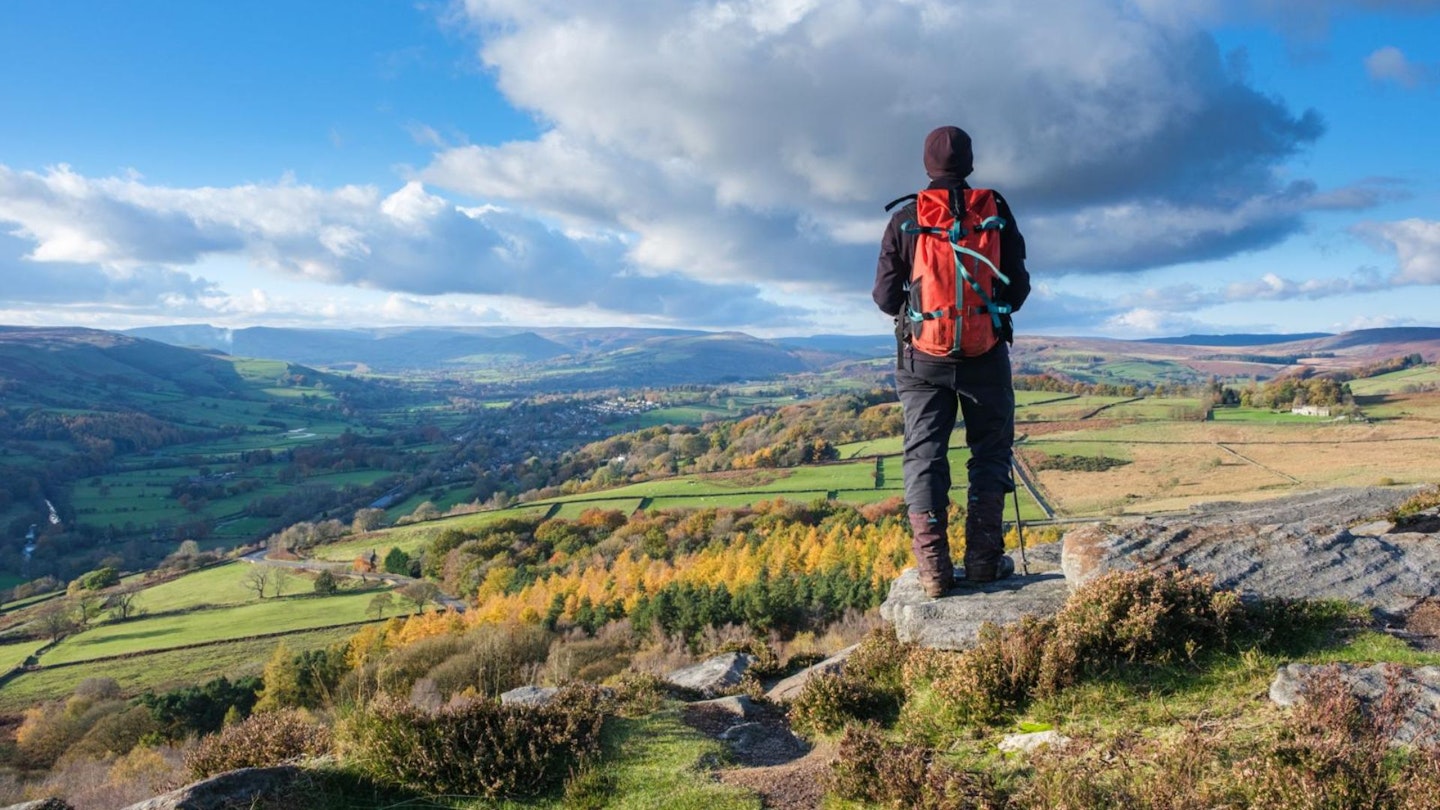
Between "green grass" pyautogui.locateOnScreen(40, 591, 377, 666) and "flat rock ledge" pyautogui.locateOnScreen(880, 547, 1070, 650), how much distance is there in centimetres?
5632

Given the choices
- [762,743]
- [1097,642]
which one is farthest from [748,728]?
[1097,642]

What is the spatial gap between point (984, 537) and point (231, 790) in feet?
24.6

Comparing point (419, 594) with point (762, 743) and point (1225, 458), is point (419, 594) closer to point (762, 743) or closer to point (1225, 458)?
point (762, 743)

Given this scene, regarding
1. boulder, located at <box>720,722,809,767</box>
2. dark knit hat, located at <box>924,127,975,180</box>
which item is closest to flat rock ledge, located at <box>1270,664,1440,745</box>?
boulder, located at <box>720,722,809,767</box>

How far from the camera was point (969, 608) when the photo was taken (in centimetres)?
752

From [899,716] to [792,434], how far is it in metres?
93.3

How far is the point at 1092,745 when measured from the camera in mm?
4801

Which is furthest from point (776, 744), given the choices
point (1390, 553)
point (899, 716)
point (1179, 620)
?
point (1390, 553)

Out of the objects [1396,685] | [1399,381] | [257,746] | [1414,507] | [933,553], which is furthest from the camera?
[1399,381]

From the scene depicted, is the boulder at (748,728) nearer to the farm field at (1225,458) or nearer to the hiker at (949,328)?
the hiker at (949,328)

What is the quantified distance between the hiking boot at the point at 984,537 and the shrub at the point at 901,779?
2.98 metres

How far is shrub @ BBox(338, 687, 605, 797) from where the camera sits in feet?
19.2

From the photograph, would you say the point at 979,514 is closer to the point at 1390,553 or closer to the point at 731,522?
the point at 1390,553

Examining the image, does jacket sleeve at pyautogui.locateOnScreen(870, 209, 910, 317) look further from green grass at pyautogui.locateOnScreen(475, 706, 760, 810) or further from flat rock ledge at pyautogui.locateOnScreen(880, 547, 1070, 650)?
green grass at pyautogui.locateOnScreen(475, 706, 760, 810)
